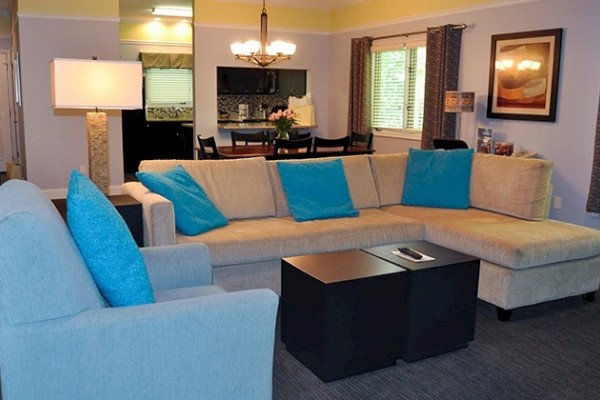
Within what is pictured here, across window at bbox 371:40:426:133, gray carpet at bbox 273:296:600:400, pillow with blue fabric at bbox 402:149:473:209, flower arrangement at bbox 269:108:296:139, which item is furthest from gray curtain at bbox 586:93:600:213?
flower arrangement at bbox 269:108:296:139

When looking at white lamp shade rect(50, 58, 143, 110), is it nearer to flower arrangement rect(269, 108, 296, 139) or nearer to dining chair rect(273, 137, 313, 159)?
dining chair rect(273, 137, 313, 159)

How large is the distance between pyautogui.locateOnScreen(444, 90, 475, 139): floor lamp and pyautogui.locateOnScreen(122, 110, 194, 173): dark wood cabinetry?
5.21 meters

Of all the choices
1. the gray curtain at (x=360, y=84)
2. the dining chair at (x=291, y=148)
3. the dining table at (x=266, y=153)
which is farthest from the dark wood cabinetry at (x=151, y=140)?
the dining chair at (x=291, y=148)

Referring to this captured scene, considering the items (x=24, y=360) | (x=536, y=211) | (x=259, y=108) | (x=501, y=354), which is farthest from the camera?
(x=259, y=108)

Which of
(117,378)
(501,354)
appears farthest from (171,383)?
(501,354)

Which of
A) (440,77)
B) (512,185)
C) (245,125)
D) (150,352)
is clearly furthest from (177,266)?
(245,125)

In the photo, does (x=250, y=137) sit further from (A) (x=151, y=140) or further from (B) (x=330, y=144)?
(A) (x=151, y=140)

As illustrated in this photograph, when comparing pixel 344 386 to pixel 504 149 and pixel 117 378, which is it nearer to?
pixel 117 378

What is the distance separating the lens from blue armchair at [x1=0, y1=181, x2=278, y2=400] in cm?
173

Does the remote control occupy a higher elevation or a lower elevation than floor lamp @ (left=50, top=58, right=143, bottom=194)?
lower

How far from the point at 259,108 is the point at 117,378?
854cm

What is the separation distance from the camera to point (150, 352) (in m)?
1.89

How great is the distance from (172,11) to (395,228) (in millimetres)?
7429

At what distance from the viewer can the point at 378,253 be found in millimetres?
3363
